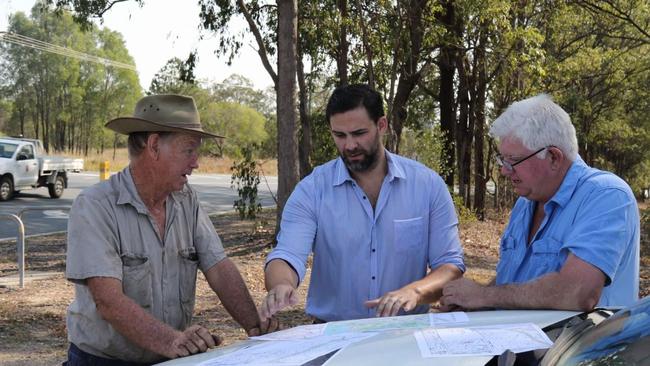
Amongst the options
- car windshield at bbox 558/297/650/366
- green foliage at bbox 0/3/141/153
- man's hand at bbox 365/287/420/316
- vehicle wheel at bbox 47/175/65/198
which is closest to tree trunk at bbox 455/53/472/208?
vehicle wheel at bbox 47/175/65/198

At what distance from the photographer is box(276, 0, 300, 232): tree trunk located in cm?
1126

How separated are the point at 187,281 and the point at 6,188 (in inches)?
829

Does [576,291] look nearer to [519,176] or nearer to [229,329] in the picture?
[519,176]

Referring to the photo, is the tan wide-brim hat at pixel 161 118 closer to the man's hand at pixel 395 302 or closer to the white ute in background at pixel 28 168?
the man's hand at pixel 395 302

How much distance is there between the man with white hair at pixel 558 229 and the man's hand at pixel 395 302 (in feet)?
0.45

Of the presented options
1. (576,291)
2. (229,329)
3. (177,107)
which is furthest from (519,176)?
(229,329)

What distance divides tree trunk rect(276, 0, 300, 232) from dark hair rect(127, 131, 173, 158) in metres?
8.05

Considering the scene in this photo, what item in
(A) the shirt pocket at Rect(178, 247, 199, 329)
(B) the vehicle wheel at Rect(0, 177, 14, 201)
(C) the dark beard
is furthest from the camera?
(B) the vehicle wheel at Rect(0, 177, 14, 201)

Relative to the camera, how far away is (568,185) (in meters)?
3.01

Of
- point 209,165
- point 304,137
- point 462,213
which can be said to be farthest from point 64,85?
point 304,137

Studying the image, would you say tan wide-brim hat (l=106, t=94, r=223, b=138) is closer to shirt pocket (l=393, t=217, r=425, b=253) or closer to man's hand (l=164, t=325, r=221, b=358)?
man's hand (l=164, t=325, r=221, b=358)

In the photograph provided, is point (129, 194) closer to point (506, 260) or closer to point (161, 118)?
point (161, 118)

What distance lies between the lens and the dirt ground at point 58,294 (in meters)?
7.29

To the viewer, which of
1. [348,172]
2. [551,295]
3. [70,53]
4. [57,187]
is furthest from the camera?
[70,53]
